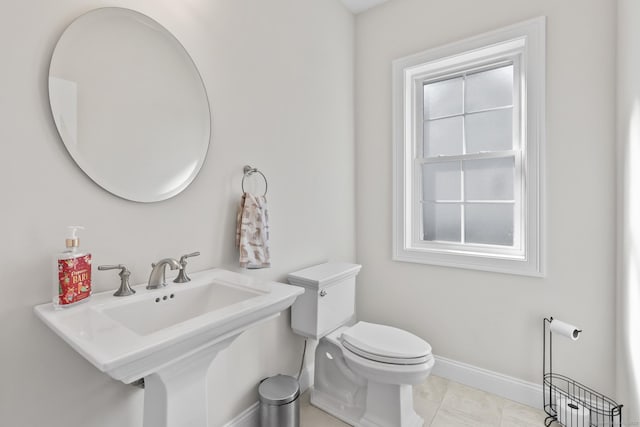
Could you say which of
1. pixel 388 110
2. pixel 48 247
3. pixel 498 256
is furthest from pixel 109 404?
pixel 388 110

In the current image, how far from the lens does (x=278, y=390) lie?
155 centimetres

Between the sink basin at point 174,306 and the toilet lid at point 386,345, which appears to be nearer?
the sink basin at point 174,306

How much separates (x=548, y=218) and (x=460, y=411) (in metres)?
1.22

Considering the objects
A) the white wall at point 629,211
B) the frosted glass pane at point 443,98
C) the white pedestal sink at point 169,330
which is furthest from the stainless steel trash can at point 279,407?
the frosted glass pane at point 443,98

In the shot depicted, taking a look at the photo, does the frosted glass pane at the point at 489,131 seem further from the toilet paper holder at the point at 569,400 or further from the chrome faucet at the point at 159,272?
the chrome faucet at the point at 159,272

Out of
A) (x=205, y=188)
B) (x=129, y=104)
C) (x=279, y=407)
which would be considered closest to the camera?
(x=129, y=104)

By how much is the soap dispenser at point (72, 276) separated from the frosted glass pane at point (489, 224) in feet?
6.92

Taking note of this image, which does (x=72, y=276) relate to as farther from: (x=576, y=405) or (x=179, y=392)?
→ (x=576, y=405)

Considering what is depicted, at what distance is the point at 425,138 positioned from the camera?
231cm

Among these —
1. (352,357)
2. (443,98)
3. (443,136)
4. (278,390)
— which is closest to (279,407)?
(278,390)

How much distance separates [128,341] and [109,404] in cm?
60

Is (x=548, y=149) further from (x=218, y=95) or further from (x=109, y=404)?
(x=109, y=404)

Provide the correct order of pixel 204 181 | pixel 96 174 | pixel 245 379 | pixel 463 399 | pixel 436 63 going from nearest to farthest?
pixel 96 174 → pixel 204 181 → pixel 245 379 → pixel 463 399 → pixel 436 63

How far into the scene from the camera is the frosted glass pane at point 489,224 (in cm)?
198
